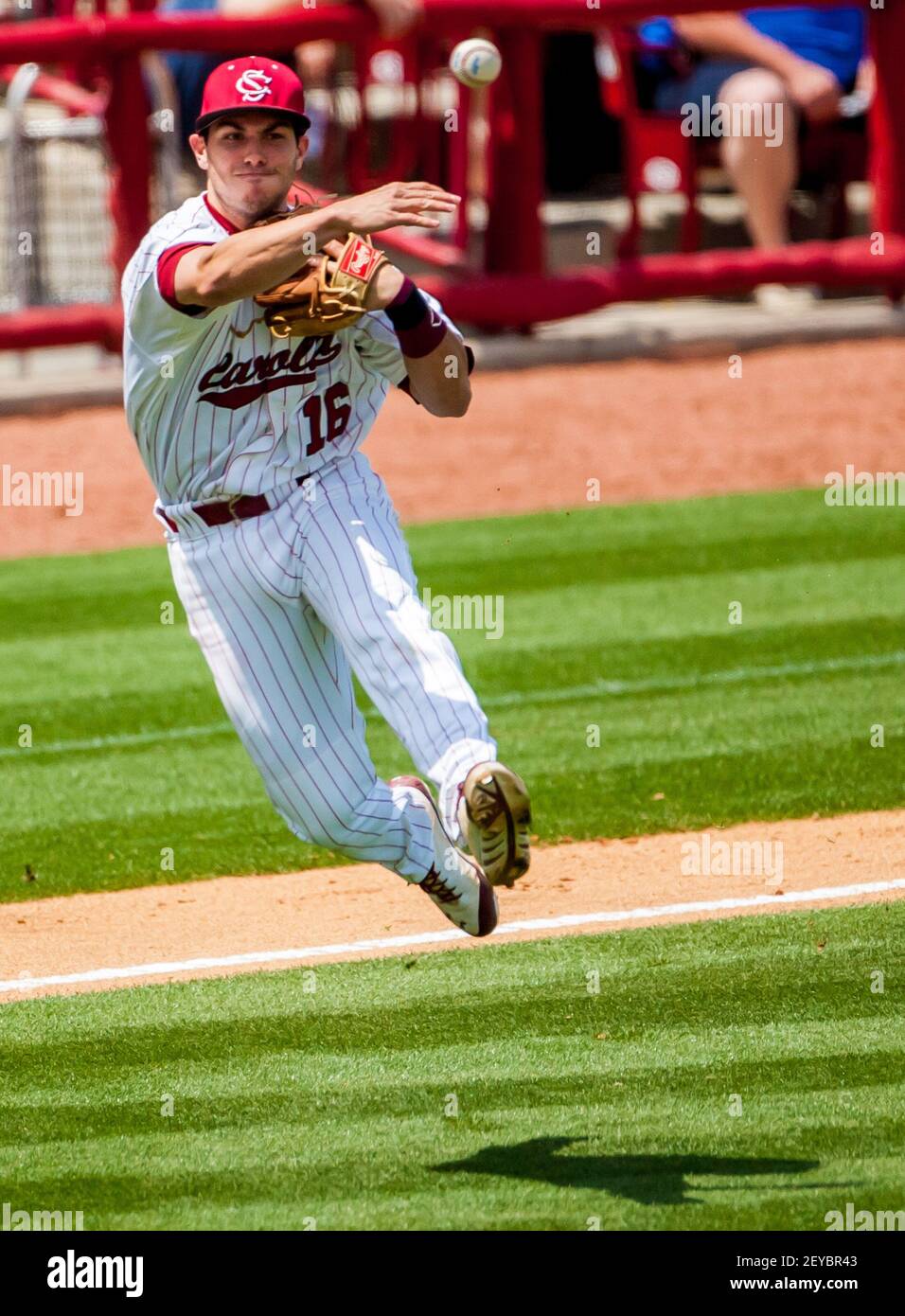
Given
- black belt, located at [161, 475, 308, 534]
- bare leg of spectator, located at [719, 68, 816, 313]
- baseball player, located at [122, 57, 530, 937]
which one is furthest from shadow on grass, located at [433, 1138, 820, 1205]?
bare leg of spectator, located at [719, 68, 816, 313]

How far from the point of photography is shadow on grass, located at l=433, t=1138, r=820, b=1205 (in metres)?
4.29

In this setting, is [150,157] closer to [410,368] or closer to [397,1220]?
[410,368]

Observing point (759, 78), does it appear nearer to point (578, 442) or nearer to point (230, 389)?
point (578, 442)

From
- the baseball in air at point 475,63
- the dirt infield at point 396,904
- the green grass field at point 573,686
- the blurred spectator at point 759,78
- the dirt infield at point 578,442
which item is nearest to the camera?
the dirt infield at point 396,904

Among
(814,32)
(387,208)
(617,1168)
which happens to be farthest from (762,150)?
(617,1168)

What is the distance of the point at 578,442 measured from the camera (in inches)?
A: 502

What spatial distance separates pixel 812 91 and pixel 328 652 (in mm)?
10353

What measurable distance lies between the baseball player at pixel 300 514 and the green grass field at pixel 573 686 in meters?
2.15

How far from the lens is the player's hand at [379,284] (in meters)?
4.56

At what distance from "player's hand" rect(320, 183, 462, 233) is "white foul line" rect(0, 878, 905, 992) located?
250 centimetres

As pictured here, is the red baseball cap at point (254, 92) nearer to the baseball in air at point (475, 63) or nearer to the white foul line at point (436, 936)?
the baseball in air at point (475, 63)

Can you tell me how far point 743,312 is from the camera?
14.8 m

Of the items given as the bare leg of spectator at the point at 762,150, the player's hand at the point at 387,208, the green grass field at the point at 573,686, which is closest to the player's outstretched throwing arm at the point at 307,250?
the player's hand at the point at 387,208

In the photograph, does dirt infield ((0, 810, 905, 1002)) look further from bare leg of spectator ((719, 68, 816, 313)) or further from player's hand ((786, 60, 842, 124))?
player's hand ((786, 60, 842, 124))
